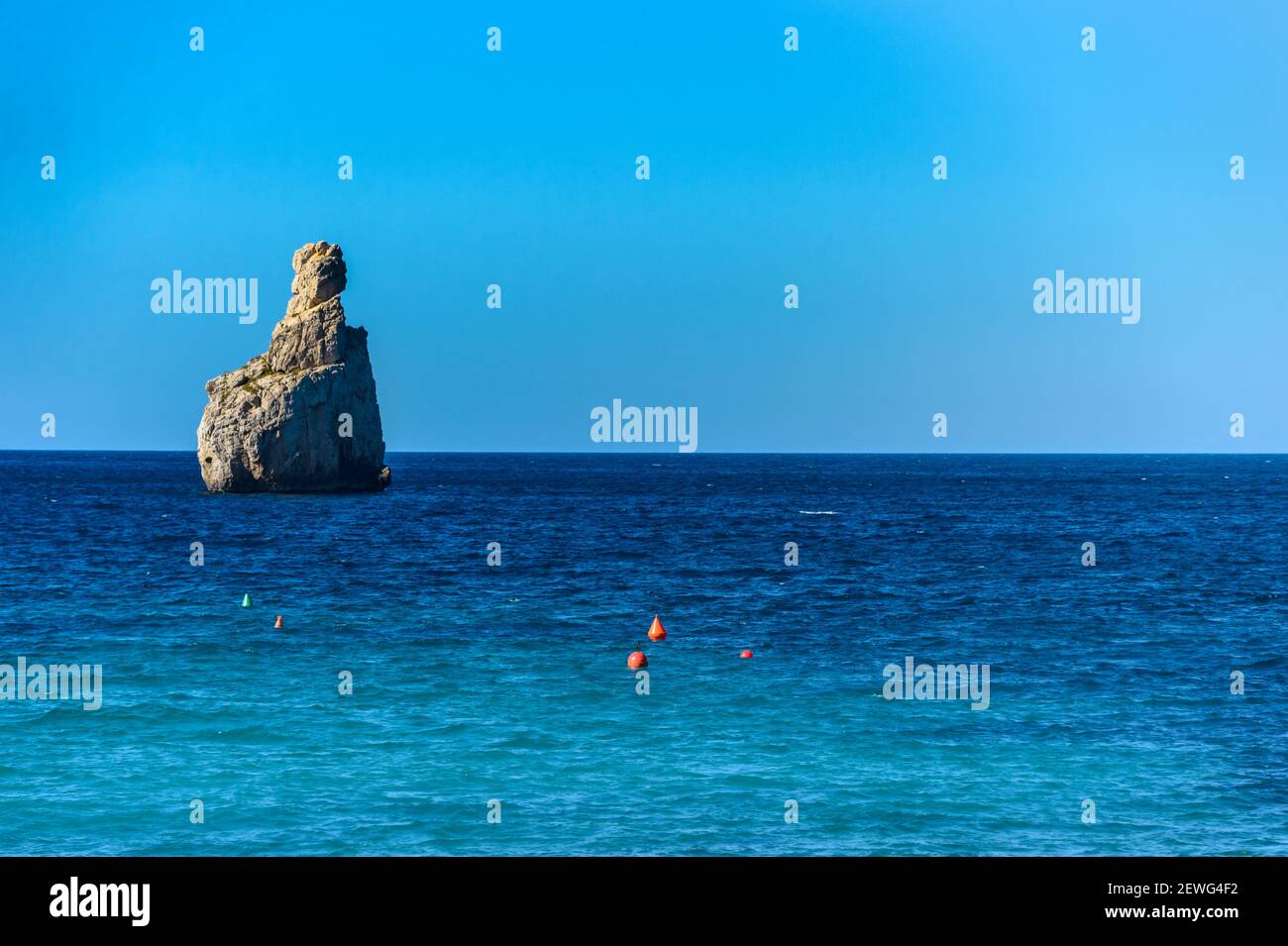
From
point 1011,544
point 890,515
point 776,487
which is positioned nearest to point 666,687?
point 1011,544

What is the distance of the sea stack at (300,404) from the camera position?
117000 mm

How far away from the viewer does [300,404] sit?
4599 inches

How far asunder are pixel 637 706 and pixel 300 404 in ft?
310

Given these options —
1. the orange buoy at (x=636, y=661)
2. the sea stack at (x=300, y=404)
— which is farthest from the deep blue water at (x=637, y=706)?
the sea stack at (x=300, y=404)

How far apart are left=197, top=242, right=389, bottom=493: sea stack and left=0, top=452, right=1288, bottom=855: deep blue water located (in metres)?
47.6

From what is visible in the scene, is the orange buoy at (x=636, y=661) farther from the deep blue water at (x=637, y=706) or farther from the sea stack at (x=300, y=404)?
the sea stack at (x=300, y=404)

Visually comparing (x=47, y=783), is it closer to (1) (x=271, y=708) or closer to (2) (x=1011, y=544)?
(1) (x=271, y=708)

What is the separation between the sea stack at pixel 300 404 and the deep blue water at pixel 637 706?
47598 mm

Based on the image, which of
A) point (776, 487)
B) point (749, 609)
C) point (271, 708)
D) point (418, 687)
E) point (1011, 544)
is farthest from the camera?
point (776, 487)

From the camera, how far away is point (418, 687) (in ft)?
102
